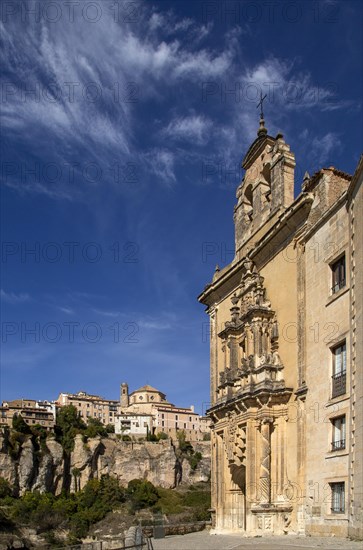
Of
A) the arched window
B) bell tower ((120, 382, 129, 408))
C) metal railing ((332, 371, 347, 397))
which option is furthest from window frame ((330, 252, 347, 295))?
bell tower ((120, 382, 129, 408))

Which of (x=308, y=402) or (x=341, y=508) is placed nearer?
(x=341, y=508)

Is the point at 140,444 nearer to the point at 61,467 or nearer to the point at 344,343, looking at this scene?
the point at 61,467

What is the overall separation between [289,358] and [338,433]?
3953 millimetres

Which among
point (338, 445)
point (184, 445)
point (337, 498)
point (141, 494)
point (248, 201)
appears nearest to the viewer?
point (337, 498)

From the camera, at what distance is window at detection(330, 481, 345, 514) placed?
52.2ft

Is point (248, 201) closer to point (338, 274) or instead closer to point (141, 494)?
point (338, 274)

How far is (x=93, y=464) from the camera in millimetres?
100125

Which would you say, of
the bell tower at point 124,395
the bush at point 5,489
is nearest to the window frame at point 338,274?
the bush at point 5,489

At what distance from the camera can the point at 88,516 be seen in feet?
247

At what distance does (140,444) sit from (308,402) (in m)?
93.0

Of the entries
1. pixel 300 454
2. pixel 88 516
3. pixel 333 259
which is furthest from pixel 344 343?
pixel 88 516

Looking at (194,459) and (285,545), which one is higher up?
(285,545)

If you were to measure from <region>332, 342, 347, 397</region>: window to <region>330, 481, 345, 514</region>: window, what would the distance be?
7.61 ft

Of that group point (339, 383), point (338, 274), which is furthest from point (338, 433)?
point (338, 274)
